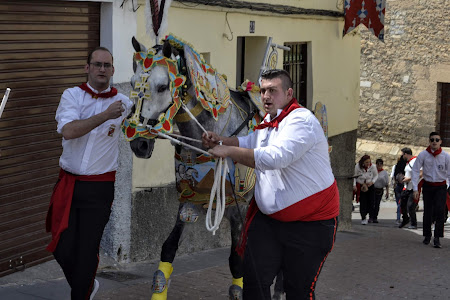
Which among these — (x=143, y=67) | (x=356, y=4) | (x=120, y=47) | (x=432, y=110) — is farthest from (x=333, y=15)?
(x=432, y=110)

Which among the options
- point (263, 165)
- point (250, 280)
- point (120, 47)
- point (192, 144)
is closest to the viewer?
point (263, 165)

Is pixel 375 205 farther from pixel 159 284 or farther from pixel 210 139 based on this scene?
pixel 210 139

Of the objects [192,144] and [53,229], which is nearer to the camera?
[53,229]

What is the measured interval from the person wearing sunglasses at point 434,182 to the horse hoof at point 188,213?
6657 mm

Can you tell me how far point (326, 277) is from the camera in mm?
9898

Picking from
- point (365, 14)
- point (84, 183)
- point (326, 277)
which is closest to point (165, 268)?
point (84, 183)

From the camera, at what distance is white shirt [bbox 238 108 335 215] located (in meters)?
5.70

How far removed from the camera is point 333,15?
47.3ft

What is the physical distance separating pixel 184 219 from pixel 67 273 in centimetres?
119

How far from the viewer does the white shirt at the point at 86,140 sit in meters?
6.46

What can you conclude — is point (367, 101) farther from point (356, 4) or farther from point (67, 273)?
point (67, 273)

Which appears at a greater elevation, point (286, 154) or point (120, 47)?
point (120, 47)

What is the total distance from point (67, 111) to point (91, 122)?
1.08 feet

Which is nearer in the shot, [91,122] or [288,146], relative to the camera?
[288,146]
